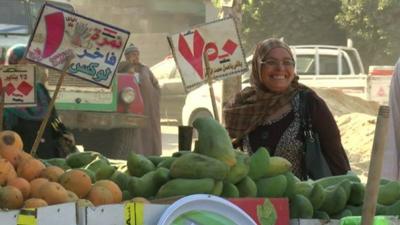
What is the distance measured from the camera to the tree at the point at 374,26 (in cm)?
2448

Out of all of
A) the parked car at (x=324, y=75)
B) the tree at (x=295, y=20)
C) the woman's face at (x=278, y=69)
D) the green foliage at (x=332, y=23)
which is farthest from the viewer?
the tree at (x=295, y=20)

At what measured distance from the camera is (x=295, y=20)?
2658 cm

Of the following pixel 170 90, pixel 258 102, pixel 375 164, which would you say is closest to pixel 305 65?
pixel 170 90

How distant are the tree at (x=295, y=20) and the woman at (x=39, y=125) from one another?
69.5 feet

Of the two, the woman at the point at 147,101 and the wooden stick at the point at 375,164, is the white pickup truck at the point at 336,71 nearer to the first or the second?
the woman at the point at 147,101

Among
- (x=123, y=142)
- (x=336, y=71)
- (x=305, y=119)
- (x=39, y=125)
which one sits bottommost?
(x=123, y=142)

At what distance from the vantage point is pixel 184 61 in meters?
4.77

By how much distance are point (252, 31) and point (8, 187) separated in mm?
25101

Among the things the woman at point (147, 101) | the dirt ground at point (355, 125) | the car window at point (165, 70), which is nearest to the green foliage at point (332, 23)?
the car window at point (165, 70)

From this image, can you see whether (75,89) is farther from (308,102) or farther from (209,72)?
(308,102)

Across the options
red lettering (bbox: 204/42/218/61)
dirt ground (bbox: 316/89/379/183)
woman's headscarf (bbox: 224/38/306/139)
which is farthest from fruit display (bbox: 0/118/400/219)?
dirt ground (bbox: 316/89/379/183)

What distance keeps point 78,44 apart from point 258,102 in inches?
40.6

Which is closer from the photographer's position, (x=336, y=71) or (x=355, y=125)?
(x=355, y=125)

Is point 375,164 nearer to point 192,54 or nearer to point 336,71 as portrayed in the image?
point 192,54
